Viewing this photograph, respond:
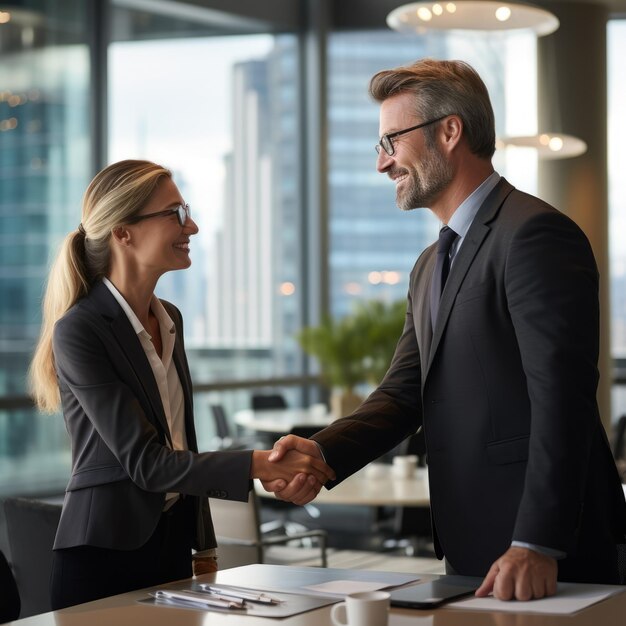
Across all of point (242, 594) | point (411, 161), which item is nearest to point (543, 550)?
point (242, 594)

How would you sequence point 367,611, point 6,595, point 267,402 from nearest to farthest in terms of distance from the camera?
point 367,611, point 6,595, point 267,402

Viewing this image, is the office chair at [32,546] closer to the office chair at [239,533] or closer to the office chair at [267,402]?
the office chair at [239,533]

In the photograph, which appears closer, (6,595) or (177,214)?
(6,595)

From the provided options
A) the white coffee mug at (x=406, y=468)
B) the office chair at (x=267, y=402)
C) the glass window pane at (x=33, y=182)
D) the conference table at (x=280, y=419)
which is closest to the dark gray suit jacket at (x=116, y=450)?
the white coffee mug at (x=406, y=468)

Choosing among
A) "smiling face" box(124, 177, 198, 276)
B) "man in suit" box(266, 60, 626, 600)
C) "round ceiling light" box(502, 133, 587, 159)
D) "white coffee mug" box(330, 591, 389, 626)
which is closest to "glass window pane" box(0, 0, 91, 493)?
"round ceiling light" box(502, 133, 587, 159)

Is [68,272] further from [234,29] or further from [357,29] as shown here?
[357,29]

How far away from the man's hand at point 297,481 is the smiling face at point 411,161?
2.43ft

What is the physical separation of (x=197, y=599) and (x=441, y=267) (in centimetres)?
104

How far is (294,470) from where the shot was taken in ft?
9.47

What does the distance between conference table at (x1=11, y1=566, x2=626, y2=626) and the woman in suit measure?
16.3 inches

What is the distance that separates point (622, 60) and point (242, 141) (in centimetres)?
413

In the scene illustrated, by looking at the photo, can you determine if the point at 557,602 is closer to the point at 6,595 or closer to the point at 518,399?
the point at 518,399

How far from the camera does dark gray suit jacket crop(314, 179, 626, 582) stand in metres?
2.20

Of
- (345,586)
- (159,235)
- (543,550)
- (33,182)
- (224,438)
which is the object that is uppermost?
(33,182)
